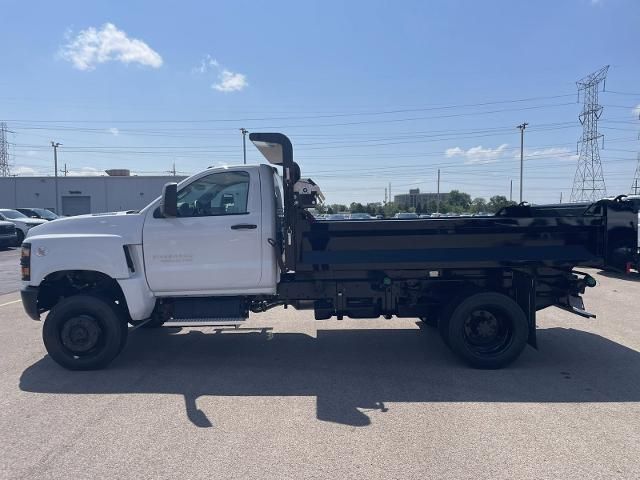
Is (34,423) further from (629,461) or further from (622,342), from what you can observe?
(622,342)

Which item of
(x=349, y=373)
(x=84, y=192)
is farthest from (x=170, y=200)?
(x=84, y=192)

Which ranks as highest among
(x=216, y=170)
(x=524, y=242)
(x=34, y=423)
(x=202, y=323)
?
(x=216, y=170)

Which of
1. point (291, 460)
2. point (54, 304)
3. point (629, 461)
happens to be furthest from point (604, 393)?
point (54, 304)

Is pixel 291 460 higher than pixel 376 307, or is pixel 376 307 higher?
pixel 376 307

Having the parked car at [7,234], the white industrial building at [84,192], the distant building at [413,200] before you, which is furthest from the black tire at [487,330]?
the white industrial building at [84,192]

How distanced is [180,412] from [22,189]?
2411 inches

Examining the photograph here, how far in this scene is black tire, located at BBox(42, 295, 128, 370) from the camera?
19.1ft

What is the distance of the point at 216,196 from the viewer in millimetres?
6004

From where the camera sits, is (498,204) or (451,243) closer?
(451,243)

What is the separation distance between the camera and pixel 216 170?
19.7 ft

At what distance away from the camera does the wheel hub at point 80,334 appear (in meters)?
5.82

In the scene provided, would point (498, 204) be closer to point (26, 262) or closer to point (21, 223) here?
point (26, 262)

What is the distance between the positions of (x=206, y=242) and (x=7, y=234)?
814 inches

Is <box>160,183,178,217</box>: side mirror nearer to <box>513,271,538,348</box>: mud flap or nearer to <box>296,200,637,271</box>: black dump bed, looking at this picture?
<box>296,200,637,271</box>: black dump bed
